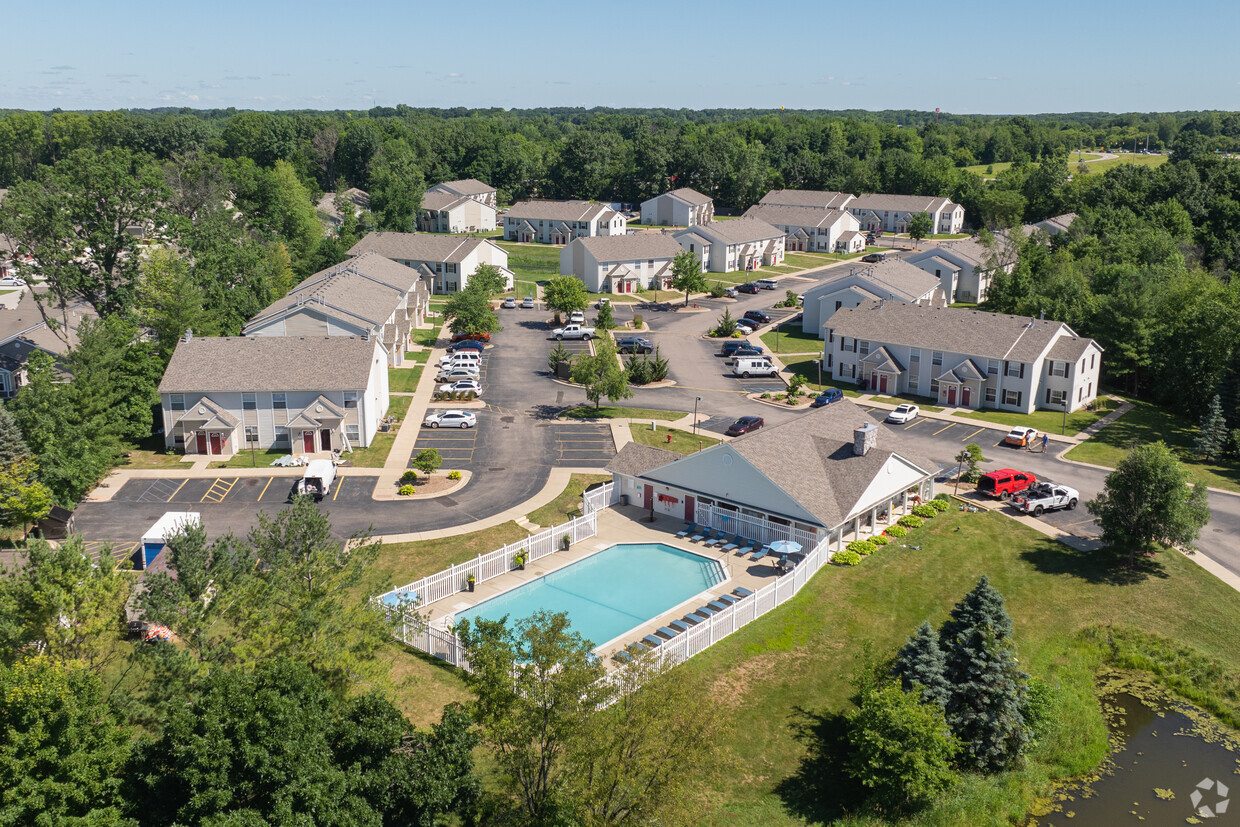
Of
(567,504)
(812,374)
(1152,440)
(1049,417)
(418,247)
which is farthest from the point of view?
(418,247)

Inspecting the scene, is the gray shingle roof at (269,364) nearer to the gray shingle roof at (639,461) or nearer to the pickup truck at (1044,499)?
the gray shingle roof at (639,461)

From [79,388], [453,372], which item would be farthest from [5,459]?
[453,372]

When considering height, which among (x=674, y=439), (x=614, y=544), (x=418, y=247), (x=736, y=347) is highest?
(x=418, y=247)

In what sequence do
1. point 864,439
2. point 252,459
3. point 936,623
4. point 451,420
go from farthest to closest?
point 451,420 → point 252,459 → point 864,439 → point 936,623

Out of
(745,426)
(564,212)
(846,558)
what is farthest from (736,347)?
(564,212)

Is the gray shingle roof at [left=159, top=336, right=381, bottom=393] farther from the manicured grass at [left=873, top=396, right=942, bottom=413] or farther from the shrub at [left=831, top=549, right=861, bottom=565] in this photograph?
the manicured grass at [left=873, top=396, right=942, bottom=413]

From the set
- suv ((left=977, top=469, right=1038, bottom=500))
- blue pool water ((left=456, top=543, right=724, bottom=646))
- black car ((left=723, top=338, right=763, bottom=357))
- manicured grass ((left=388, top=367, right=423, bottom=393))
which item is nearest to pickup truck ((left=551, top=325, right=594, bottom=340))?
black car ((left=723, top=338, right=763, bottom=357))

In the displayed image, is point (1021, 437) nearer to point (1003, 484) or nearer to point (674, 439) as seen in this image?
point (1003, 484)

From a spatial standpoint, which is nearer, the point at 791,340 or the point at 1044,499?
the point at 1044,499

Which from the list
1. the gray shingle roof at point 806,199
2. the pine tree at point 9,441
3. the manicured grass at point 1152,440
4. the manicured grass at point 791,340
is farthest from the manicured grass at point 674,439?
the gray shingle roof at point 806,199

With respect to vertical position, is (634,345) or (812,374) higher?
(634,345)
